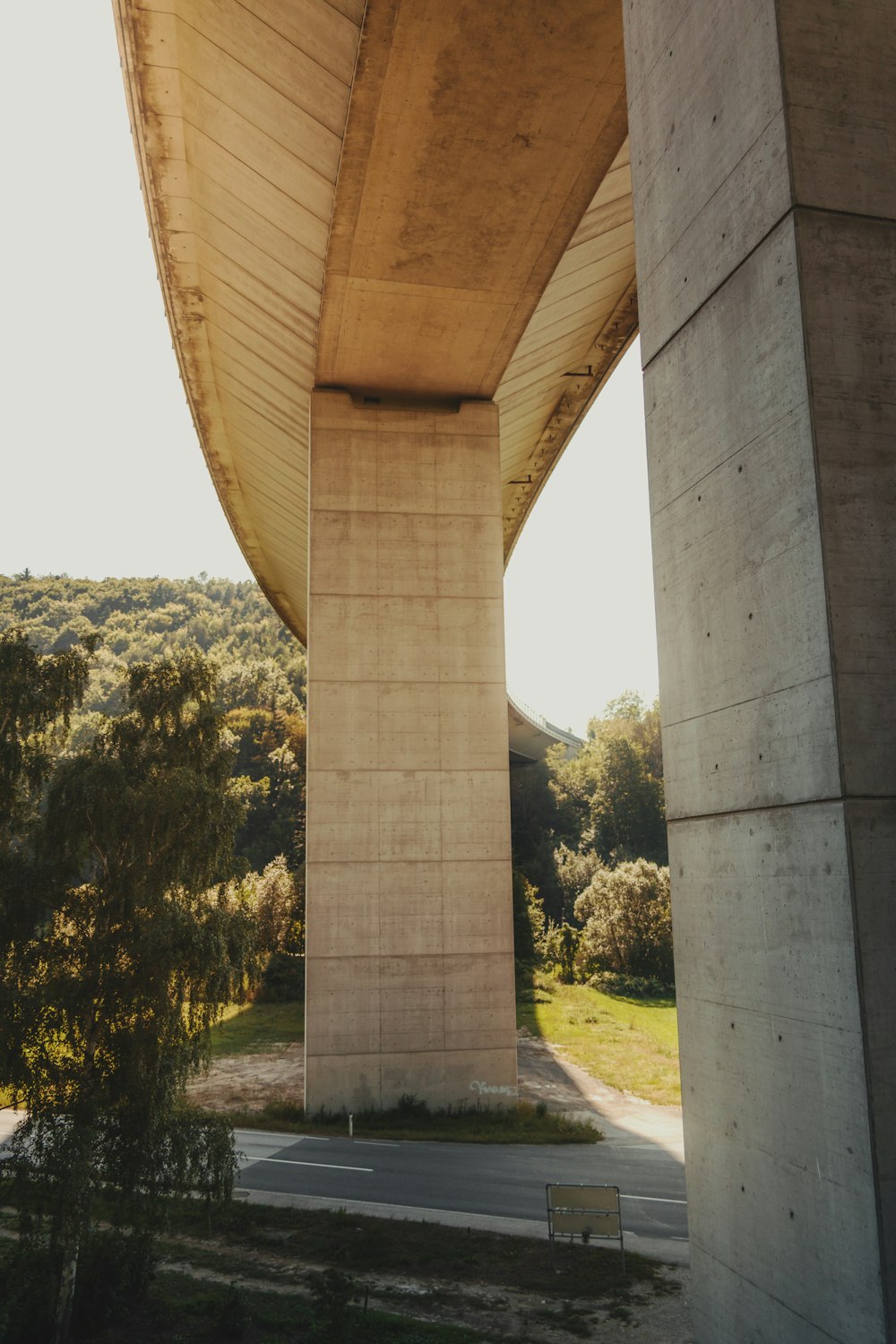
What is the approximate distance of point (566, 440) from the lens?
2133cm

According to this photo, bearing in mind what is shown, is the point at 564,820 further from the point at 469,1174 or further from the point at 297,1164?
the point at 469,1174

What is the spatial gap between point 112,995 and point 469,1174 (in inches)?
252

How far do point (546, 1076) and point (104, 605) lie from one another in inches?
5115

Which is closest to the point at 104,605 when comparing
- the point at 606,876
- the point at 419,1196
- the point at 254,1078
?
the point at 606,876

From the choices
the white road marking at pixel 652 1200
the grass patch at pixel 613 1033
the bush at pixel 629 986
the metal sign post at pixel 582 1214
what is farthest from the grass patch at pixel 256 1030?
the metal sign post at pixel 582 1214

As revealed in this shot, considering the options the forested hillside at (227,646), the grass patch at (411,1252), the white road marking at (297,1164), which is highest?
the forested hillside at (227,646)

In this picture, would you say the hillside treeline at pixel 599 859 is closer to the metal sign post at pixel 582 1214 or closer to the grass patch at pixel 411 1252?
the grass patch at pixel 411 1252

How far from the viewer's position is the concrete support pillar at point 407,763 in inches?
609

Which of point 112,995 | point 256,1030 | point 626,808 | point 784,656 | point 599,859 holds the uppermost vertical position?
point 626,808

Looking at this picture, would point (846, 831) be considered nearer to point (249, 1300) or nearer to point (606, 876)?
point (249, 1300)

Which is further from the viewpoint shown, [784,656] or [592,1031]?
[592,1031]

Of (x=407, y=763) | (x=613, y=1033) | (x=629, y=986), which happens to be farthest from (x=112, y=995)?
(x=629, y=986)

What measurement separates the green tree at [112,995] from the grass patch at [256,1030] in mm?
13410

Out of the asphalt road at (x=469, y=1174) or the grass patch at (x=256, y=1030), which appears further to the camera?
the grass patch at (x=256, y=1030)
